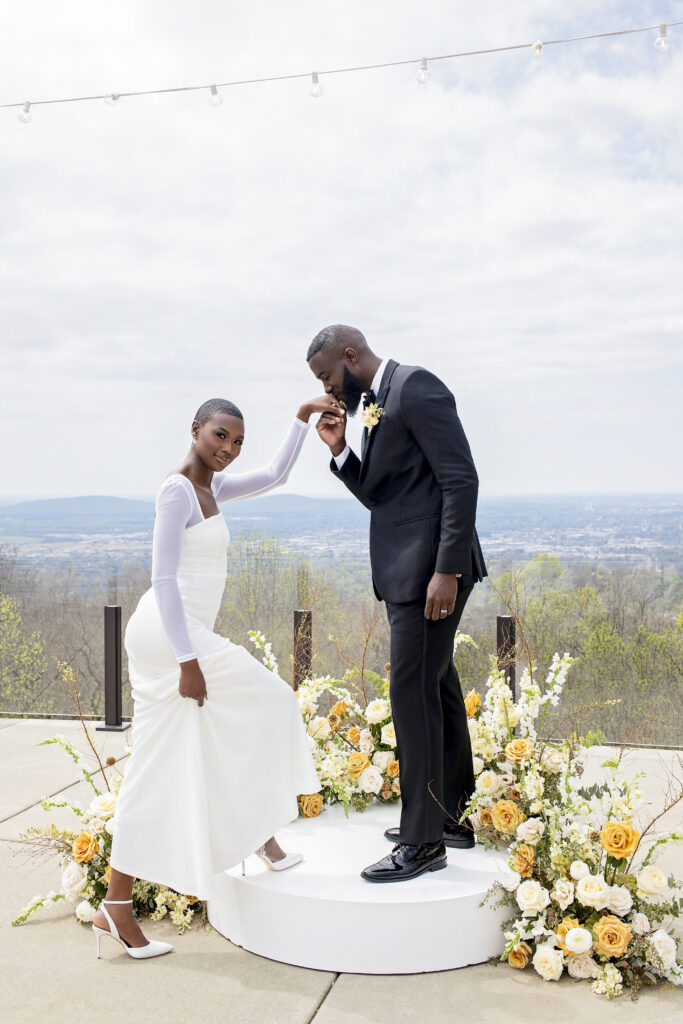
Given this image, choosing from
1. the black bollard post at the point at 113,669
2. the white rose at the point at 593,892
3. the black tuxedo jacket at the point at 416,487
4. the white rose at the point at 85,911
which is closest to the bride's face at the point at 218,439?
the black tuxedo jacket at the point at 416,487

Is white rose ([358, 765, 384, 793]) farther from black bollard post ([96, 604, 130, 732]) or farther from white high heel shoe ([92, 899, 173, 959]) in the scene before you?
black bollard post ([96, 604, 130, 732])

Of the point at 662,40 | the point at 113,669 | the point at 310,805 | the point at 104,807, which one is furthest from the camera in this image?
the point at 113,669

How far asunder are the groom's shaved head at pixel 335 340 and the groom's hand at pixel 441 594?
0.83 m

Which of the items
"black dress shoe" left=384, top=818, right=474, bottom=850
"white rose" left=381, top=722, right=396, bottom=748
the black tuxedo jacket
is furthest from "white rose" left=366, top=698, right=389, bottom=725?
the black tuxedo jacket

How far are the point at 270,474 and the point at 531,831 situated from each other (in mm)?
1524

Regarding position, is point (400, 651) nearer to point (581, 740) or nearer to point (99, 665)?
point (581, 740)

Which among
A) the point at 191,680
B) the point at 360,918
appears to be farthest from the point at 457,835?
the point at 191,680

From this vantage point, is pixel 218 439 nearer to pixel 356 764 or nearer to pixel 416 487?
pixel 416 487

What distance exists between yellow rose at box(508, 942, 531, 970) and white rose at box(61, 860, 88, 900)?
1.49 meters

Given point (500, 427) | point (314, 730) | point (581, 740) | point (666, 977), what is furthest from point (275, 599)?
point (666, 977)

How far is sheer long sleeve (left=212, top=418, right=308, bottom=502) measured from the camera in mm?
3281

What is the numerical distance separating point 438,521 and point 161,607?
36.4 inches

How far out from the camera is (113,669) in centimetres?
634

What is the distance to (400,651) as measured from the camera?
2.97 m
